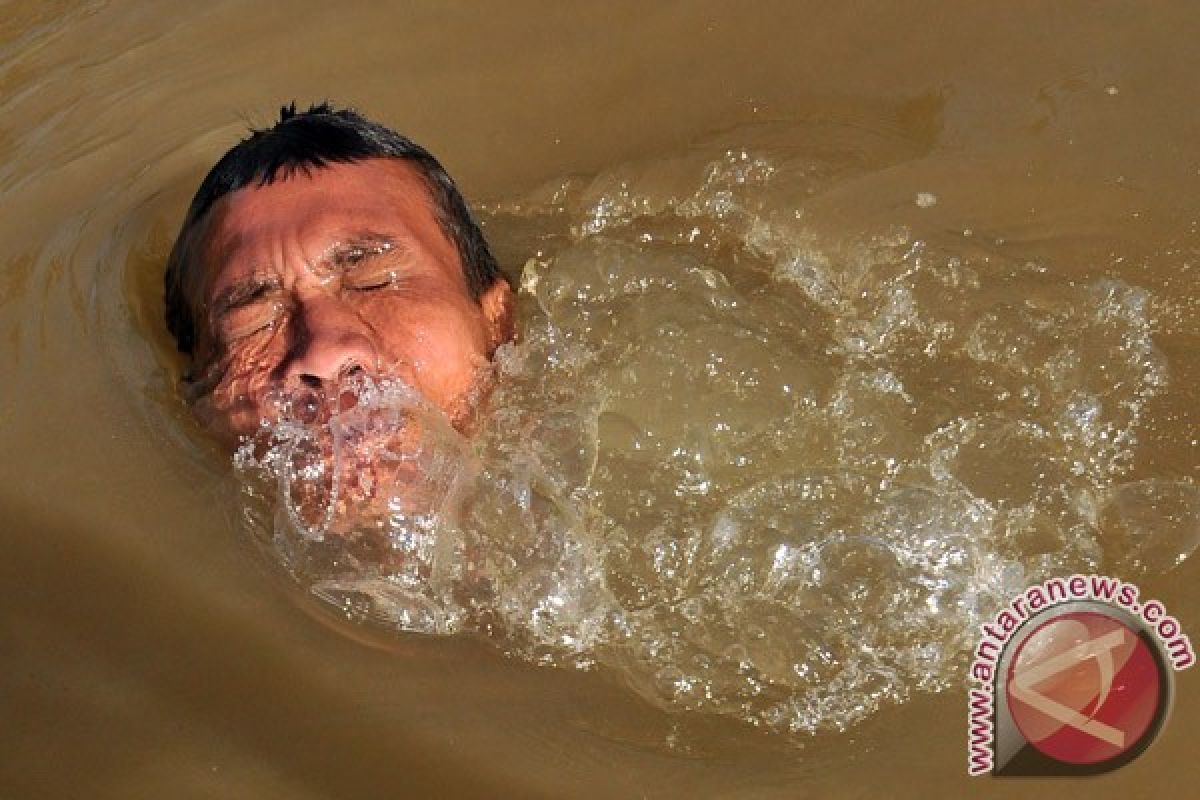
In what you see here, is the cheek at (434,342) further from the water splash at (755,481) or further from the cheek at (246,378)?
the cheek at (246,378)

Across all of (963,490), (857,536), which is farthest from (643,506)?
(963,490)

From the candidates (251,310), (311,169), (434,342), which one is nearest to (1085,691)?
(434,342)

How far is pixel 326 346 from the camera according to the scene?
7.09 ft

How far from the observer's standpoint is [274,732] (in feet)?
5.90

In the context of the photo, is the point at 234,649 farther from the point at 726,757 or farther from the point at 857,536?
the point at 857,536

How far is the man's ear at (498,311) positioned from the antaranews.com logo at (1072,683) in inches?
43.7

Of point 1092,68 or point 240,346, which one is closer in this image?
point 240,346

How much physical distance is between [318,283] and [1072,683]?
1.33m

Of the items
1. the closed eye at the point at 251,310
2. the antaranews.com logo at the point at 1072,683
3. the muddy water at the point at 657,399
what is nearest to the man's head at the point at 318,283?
the closed eye at the point at 251,310

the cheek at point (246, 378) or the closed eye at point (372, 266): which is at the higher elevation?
the closed eye at point (372, 266)

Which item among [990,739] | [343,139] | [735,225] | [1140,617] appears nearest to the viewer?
[990,739]

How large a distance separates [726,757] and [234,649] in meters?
0.70

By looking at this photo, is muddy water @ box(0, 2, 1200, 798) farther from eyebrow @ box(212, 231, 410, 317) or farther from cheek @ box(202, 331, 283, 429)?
eyebrow @ box(212, 231, 410, 317)

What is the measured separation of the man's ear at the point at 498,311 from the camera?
2615mm
